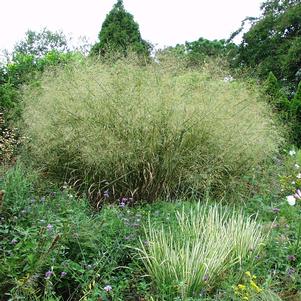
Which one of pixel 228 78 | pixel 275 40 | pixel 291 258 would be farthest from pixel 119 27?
pixel 275 40

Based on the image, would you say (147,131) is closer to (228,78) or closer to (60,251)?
(228,78)

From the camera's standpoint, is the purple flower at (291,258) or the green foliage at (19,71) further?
the green foliage at (19,71)

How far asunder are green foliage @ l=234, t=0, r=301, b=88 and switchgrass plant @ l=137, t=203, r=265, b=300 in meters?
15.9

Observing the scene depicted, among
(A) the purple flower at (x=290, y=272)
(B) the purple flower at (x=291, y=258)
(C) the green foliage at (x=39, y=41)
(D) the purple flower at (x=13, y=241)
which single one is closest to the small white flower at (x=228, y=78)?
(B) the purple flower at (x=291, y=258)

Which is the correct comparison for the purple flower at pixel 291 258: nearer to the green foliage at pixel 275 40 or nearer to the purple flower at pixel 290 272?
the purple flower at pixel 290 272

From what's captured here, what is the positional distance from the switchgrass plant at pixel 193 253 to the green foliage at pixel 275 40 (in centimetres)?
1593

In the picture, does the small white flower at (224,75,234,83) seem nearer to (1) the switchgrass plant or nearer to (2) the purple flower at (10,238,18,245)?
(1) the switchgrass plant

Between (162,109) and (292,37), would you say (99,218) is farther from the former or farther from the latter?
(292,37)

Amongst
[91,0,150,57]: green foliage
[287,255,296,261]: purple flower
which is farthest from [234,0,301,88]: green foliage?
[287,255,296,261]: purple flower

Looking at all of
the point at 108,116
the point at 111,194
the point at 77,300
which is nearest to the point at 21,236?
the point at 77,300

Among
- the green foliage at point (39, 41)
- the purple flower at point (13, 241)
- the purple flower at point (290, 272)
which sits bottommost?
the purple flower at point (290, 272)

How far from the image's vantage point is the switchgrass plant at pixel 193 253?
8.46 ft

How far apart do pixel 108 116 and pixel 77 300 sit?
231 cm

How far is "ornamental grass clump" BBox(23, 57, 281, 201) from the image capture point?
173 inches
